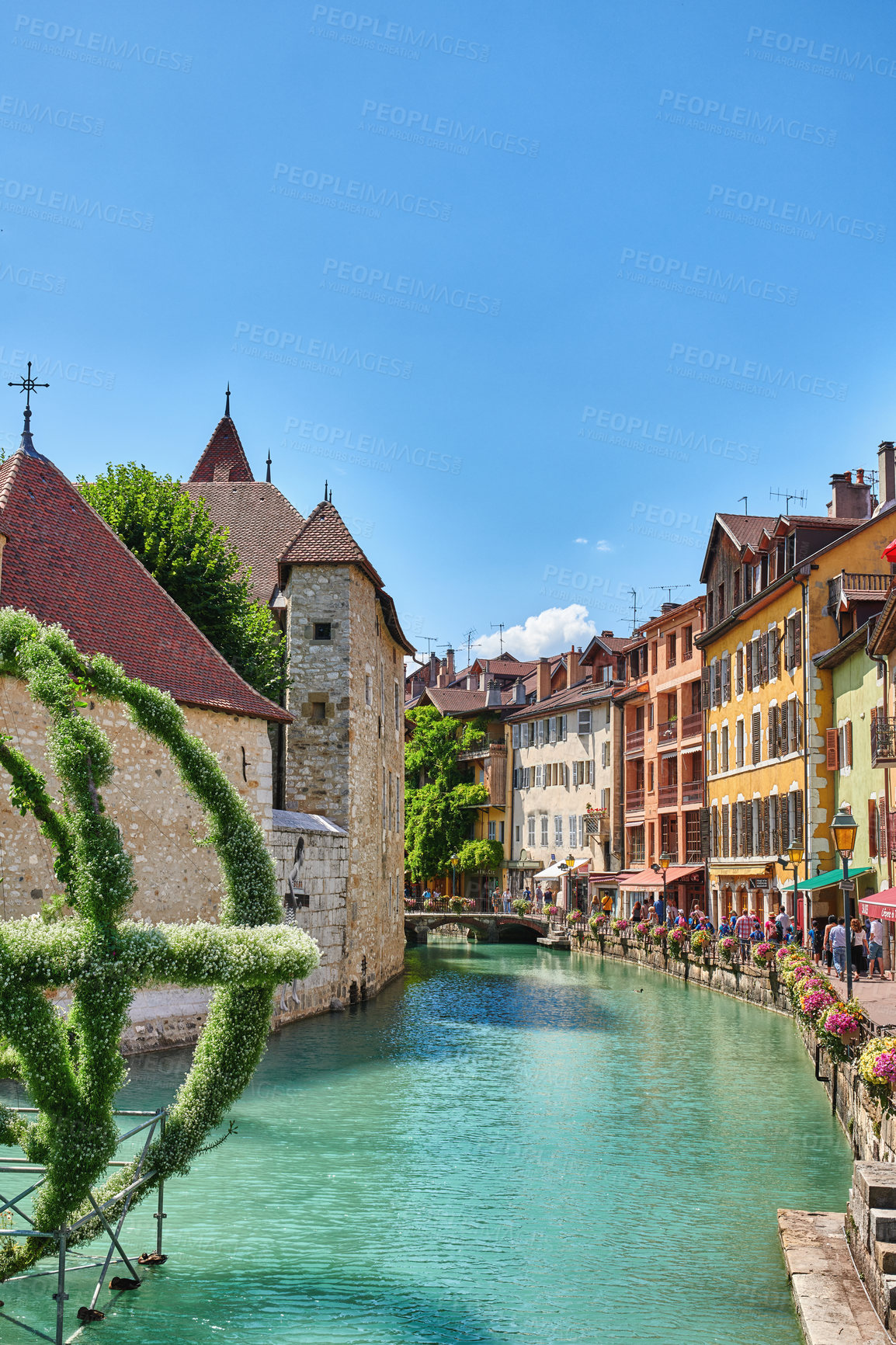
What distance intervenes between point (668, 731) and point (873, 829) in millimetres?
19907

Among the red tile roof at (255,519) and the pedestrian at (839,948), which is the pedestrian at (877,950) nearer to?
the pedestrian at (839,948)

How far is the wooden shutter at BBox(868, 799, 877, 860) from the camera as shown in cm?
2619

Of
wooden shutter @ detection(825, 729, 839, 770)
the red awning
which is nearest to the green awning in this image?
wooden shutter @ detection(825, 729, 839, 770)

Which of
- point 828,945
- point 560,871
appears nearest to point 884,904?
point 828,945

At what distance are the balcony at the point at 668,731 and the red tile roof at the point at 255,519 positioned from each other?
16391 millimetres

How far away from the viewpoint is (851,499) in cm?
3450

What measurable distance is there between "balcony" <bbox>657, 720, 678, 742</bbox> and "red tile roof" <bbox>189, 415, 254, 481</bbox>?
55.9ft

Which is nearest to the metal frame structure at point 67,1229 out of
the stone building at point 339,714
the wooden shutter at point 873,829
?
the stone building at point 339,714

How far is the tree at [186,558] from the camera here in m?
25.5

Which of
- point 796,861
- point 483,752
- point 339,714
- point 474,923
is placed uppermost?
point 483,752

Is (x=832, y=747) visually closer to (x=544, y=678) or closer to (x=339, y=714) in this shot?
(x=339, y=714)

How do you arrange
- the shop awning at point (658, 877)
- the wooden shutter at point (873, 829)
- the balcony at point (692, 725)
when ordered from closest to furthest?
1. the wooden shutter at point (873, 829)
2. the shop awning at point (658, 877)
3. the balcony at point (692, 725)

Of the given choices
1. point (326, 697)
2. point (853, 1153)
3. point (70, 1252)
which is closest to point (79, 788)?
point (70, 1252)

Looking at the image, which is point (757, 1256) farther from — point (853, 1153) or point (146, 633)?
point (146, 633)
